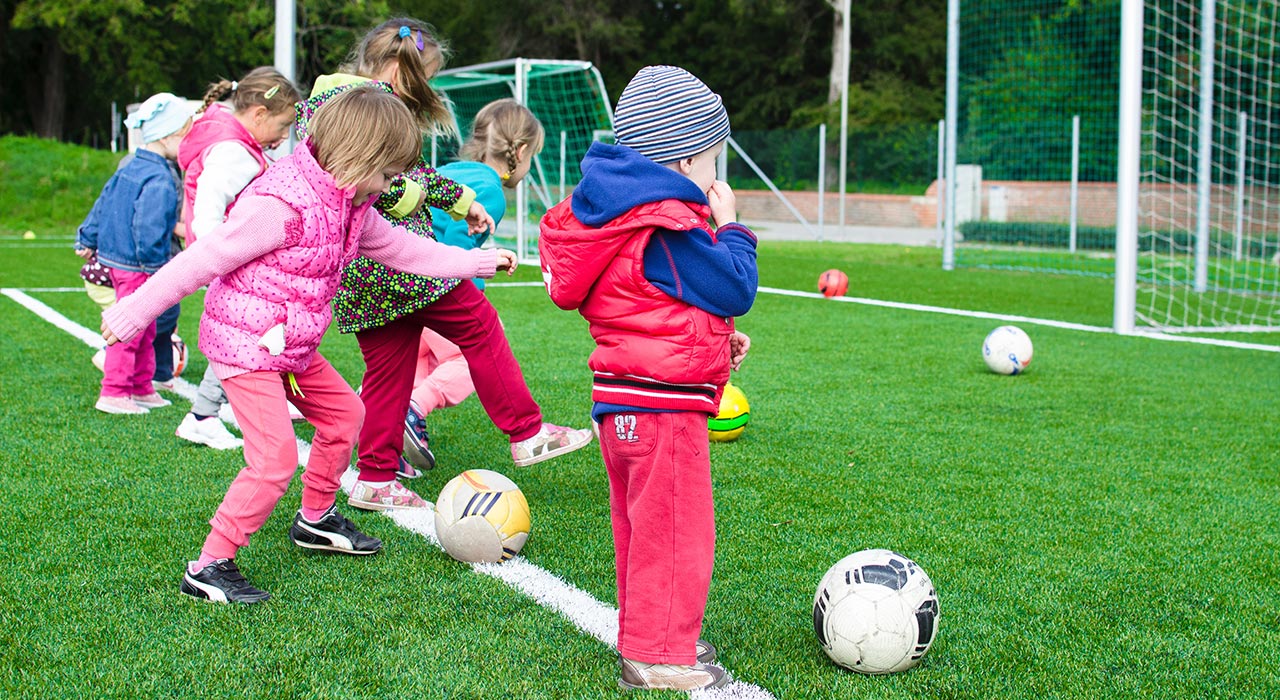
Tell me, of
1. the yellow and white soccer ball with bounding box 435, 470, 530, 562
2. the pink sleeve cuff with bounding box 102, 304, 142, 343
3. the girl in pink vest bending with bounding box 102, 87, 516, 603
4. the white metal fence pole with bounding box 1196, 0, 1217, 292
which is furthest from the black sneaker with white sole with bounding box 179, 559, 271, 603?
the white metal fence pole with bounding box 1196, 0, 1217, 292

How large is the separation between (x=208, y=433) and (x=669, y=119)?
3.49 m

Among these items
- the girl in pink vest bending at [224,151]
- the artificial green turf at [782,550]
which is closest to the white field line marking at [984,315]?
the artificial green turf at [782,550]

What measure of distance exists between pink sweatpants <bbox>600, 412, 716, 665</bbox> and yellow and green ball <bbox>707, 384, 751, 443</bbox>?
8.48ft

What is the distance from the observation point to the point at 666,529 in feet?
9.07

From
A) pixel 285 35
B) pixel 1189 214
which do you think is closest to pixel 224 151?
pixel 285 35

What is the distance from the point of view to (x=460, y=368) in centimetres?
533

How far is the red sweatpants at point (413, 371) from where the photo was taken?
442 cm

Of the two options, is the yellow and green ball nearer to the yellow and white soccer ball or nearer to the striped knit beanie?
the yellow and white soccer ball

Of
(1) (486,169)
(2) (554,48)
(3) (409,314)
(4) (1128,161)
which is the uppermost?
(2) (554,48)

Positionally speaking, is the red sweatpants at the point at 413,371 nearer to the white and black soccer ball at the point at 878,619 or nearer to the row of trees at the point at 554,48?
the white and black soccer ball at the point at 878,619

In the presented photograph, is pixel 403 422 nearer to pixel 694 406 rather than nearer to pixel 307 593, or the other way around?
pixel 307 593

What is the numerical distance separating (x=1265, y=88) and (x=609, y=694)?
1020 inches

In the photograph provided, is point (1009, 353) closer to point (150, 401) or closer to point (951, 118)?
point (150, 401)

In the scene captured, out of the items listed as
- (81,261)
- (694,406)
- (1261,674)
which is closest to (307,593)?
(694,406)
